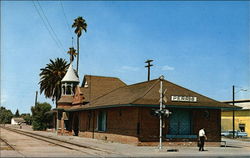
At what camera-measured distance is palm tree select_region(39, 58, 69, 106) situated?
230 feet

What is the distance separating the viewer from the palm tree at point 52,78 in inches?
2761

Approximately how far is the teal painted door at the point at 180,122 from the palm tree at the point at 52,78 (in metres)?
44.9

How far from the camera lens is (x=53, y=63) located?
71.6 metres

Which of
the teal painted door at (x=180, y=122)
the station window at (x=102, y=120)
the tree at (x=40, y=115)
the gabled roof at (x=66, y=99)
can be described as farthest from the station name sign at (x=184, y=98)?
the tree at (x=40, y=115)

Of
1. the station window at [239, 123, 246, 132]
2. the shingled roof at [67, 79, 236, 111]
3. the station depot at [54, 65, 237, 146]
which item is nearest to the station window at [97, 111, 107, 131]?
the station depot at [54, 65, 237, 146]

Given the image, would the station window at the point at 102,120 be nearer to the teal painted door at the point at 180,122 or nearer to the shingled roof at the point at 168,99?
→ the shingled roof at the point at 168,99

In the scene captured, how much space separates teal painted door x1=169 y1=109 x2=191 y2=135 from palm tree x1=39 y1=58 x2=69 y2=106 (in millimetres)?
44937

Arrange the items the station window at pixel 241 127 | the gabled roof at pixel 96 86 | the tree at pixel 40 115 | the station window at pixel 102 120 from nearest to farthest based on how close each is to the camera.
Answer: the station window at pixel 102 120 → the gabled roof at pixel 96 86 → the station window at pixel 241 127 → the tree at pixel 40 115

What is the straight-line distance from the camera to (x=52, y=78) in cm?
7012

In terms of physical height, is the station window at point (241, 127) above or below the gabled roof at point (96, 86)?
below

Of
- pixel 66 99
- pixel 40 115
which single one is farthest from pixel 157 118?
pixel 40 115

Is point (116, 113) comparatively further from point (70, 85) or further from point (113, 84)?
point (70, 85)

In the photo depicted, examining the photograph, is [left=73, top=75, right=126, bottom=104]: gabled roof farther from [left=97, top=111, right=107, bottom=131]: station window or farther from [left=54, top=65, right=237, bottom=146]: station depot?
[left=54, top=65, right=237, bottom=146]: station depot

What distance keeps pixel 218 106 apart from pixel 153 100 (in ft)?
19.5
